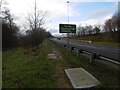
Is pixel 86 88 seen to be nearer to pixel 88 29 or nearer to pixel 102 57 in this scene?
pixel 102 57

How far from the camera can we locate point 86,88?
27.7ft

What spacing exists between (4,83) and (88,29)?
440 feet

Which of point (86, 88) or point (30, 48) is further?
point (30, 48)

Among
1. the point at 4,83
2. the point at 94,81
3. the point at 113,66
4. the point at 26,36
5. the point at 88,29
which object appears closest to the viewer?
the point at 94,81

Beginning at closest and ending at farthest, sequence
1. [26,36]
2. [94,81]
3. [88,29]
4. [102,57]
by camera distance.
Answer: [94,81] < [102,57] < [26,36] < [88,29]

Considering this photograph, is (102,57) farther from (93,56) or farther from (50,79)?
(50,79)

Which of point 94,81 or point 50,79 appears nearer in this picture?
point 94,81

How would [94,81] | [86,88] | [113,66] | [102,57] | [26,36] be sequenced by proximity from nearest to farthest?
[86,88]
[94,81]
[113,66]
[102,57]
[26,36]

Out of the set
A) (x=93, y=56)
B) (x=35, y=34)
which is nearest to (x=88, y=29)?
(x=35, y=34)

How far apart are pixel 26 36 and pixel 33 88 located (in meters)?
26.9

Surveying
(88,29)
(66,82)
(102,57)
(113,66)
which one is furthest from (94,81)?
(88,29)

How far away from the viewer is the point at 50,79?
419 inches

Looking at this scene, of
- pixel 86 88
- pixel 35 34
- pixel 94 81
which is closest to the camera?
pixel 86 88

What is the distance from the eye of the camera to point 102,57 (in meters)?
15.5
